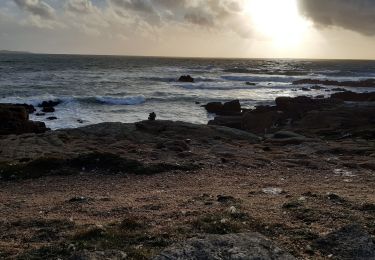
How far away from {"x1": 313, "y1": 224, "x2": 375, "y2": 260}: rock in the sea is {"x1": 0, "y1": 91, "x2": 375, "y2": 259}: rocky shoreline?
0.03 meters

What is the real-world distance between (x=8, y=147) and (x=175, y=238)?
1664 cm

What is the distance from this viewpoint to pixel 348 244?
750 centimetres

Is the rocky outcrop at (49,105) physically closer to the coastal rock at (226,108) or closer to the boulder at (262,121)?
the coastal rock at (226,108)

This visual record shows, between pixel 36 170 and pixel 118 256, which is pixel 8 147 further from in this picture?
pixel 118 256

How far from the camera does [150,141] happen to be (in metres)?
24.4

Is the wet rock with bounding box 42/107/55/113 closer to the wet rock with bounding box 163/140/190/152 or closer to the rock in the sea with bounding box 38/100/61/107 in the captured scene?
the rock in the sea with bounding box 38/100/61/107

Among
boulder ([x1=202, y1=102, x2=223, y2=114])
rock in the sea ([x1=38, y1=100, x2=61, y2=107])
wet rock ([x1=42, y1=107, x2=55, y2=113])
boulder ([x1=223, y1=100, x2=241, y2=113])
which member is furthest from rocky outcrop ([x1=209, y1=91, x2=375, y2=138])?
rock in the sea ([x1=38, y1=100, x2=61, y2=107])

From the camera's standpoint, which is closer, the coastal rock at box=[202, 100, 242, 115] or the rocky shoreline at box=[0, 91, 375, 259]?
the rocky shoreline at box=[0, 91, 375, 259]

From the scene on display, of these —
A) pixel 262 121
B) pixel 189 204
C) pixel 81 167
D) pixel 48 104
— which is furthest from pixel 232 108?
pixel 189 204

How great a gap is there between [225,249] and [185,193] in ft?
19.8

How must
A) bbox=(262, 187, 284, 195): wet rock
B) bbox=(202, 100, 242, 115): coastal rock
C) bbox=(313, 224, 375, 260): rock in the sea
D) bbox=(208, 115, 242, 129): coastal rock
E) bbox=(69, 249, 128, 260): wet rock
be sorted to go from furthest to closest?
1. bbox=(202, 100, 242, 115): coastal rock
2. bbox=(208, 115, 242, 129): coastal rock
3. bbox=(262, 187, 284, 195): wet rock
4. bbox=(313, 224, 375, 260): rock in the sea
5. bbox=(69, 249, 128, 260): wet rock

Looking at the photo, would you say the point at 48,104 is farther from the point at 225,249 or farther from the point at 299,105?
the point at 225,249

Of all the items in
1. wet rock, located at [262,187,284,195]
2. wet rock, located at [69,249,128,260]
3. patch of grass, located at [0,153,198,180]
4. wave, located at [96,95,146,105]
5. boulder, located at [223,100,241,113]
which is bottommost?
wave, located at [96,95,146,105]

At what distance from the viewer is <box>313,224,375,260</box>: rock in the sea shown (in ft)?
23.5
